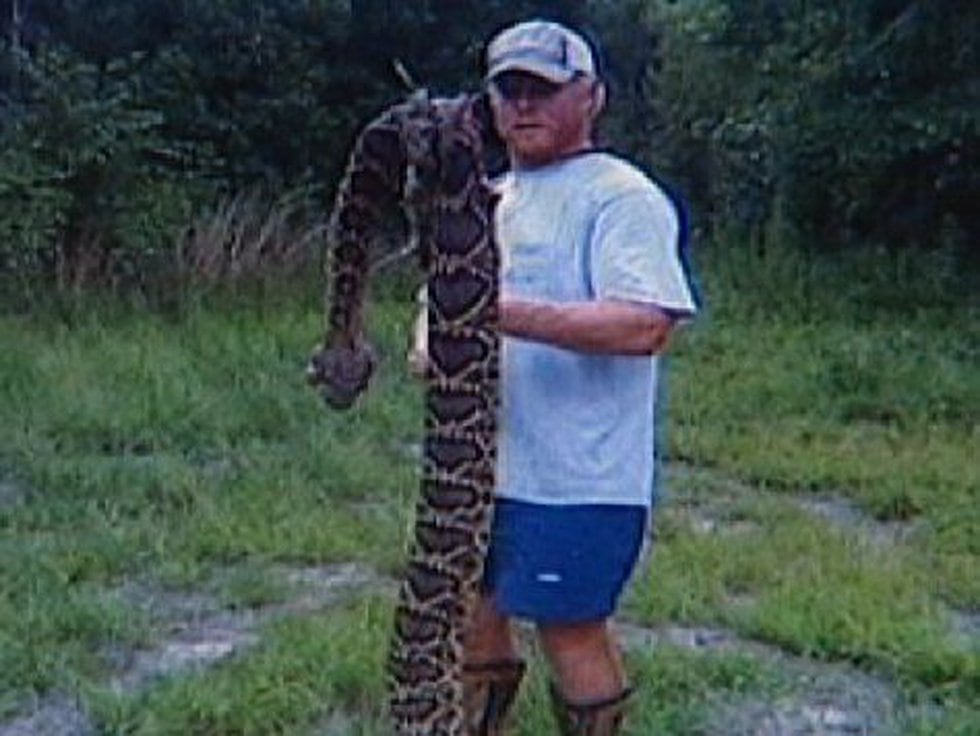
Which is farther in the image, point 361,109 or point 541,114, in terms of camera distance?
point 361,109

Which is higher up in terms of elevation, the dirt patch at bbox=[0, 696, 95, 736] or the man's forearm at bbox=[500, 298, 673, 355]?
the man's forearm at bbox=[500, 298, 673, 355]

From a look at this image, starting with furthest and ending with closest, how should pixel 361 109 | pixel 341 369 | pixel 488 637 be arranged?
pixel 361 109
pixel 488 637
pixel 341 369


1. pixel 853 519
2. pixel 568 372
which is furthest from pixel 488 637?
pixel 853 519

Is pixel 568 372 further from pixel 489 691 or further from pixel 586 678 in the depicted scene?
pixel 489 691

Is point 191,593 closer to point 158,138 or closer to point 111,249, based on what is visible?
point 111,249

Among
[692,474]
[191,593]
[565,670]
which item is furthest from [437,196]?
[692,474]

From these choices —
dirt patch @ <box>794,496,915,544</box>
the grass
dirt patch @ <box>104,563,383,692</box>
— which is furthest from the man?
dirt patch @ <box>794,496,915,544</box>

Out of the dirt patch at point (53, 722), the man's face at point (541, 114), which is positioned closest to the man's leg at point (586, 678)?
the man's face at point (541, 114)

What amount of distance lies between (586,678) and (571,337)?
68cm

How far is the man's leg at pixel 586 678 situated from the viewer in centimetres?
355

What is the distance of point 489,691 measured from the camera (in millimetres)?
3744

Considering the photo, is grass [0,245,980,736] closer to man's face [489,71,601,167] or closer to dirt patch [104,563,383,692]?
dirt patch [104,563,383,692]

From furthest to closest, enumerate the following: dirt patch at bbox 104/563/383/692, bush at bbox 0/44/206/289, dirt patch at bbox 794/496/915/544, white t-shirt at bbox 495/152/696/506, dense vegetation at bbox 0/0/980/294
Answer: dense vegetation at bbox 0/0/980/294 < bush at bbox 0/44/206/289 < dirt patch at bbox 794/496/915/544 < dirt patch at bbox 104/563/383/692 < white t-shirt at bbox 495/152/696/506

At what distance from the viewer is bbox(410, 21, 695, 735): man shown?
3240mm
